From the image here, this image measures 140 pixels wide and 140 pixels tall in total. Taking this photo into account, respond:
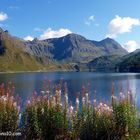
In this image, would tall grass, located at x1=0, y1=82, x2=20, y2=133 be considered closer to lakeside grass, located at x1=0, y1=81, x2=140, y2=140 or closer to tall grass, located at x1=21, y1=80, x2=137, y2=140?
lakeside grass, located at x1=0, y1=81, x2=140, y2=140

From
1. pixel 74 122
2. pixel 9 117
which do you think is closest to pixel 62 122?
pixel 74 122

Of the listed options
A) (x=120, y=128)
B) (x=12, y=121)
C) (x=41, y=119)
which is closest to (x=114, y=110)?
(x=120, y=128)

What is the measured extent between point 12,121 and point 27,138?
120 centimetres

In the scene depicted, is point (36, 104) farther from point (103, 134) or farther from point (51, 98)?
point (103, 134)

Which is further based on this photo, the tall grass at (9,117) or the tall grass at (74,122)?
the tall grass at (9,117)

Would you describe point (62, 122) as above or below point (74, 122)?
above

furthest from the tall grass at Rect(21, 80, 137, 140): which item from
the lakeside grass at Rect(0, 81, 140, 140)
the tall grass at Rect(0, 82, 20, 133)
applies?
the tall grass at Rect(0, 82, 20, 133)

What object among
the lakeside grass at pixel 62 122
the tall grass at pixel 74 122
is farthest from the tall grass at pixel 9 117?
the tall grass at pixel 74 122

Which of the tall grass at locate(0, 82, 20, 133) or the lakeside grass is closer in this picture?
the lakeside grass

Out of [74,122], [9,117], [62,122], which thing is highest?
[9,117]

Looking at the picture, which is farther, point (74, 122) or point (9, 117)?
point (74, 122)

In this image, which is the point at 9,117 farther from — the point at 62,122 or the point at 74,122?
the point at 74,122

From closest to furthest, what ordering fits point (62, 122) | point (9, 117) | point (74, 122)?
point (62, 122) < point (9, 117) < point (74, 122)

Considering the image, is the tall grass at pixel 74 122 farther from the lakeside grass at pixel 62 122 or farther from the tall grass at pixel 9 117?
the tall grass at pixel 9 117
